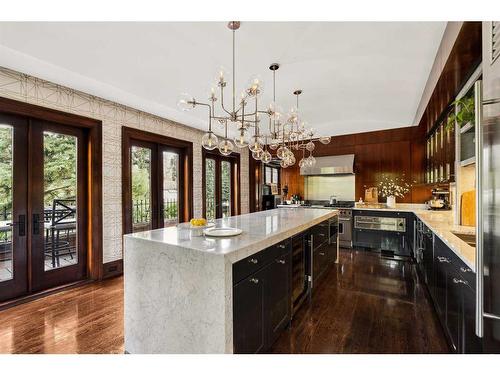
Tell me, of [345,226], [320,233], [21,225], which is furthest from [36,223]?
[345,226]

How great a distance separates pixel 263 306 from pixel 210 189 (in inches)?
160

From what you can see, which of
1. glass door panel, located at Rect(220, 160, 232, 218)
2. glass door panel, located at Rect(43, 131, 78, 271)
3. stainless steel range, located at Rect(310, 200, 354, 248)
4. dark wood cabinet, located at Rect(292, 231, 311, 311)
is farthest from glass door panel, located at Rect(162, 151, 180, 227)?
stainless steel range, located at Rect(310, 200, 354, 248)

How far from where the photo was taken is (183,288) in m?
1.55

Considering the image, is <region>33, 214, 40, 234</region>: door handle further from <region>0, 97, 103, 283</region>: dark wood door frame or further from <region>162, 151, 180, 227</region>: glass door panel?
<region>162, 151, 180, 227</region>: glass door panel

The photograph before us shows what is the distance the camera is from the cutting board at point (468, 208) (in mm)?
2639

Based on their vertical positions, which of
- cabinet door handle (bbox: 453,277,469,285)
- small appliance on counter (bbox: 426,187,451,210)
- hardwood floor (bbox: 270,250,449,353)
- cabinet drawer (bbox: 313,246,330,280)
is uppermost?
small appliance on counter (bbox: 426,187,451,210)

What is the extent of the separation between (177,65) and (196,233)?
2027 mm

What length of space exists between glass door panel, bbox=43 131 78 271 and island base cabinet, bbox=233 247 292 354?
2985mm

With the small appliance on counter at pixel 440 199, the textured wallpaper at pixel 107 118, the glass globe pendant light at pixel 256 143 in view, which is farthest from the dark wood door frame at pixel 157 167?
the small appliance on counter at pixel 440 199

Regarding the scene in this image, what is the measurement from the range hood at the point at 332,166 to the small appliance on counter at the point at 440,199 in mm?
1571

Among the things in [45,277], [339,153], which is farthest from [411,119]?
[45,277]

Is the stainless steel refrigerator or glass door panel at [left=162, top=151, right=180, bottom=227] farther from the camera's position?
glass door panel at [left=162, top=151, right=180, bottom=227]

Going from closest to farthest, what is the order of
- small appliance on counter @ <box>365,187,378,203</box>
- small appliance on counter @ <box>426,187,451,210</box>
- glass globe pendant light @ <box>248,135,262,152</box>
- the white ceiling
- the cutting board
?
the white ceiling < glass globe pendant light @ <box>248,135,262,152</box> < the cutting board < small appliance on counter @ <box>426,187,451,210</box> < small appliance on counter @ <box>365,187,378,203</box>

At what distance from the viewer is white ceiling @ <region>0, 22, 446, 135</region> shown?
2.21 metres
